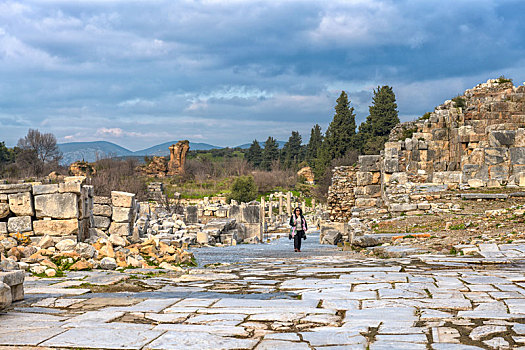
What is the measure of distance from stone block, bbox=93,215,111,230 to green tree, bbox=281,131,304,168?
68.1m

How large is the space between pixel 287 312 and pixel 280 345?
Result: 104 centimetres

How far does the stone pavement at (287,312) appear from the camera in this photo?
12.5 feet

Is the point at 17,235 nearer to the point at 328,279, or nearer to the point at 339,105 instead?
the point at 328,279

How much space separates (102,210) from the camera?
1398 cm

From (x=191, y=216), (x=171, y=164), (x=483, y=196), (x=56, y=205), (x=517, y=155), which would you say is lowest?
(x=191, y=216)

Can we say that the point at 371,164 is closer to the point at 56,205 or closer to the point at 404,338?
the point at 56,205

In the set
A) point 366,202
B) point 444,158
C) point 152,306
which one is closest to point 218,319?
point 152,306

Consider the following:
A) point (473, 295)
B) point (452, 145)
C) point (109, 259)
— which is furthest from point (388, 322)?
point (452, 145)

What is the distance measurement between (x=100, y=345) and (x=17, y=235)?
8905 millimetres

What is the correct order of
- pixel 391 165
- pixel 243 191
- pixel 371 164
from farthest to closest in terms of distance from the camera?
1. pixel 243 191
2. pixel 371 164
3. pixel 391 165

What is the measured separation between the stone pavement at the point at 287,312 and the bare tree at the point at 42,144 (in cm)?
7022

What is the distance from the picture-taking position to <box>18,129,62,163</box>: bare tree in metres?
72.4

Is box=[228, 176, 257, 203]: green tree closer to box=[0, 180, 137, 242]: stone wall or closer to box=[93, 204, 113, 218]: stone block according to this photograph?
box=[93, 204, 113, 218]: stone block

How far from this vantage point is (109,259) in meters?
9.34
